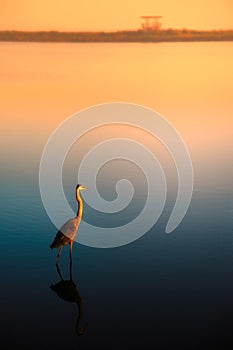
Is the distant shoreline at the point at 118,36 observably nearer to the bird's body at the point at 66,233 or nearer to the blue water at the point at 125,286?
the blue water at the point at 125,286

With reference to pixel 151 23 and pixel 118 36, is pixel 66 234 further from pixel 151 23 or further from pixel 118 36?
A: pixel 118 36

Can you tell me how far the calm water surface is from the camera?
17.1ft

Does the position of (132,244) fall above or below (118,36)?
below

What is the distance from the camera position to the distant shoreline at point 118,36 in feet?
33.9

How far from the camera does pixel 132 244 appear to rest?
259 inches

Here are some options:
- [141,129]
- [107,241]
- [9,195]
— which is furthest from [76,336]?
[141,129]

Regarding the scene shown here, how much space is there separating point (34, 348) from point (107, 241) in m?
1.79

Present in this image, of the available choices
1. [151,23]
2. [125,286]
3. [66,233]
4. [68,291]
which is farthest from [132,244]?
[151,23]

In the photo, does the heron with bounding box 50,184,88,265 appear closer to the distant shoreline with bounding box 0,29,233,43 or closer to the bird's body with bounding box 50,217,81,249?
the bird's body with bounding box 50,217,81,249

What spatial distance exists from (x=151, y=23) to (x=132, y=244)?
14.3 feet

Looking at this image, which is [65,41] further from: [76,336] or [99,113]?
[76,336]

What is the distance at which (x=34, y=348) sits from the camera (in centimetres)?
491

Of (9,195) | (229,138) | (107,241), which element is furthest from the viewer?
(229,138)

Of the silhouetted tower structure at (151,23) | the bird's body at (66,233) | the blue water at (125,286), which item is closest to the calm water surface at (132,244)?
the blue water at (125,286)
